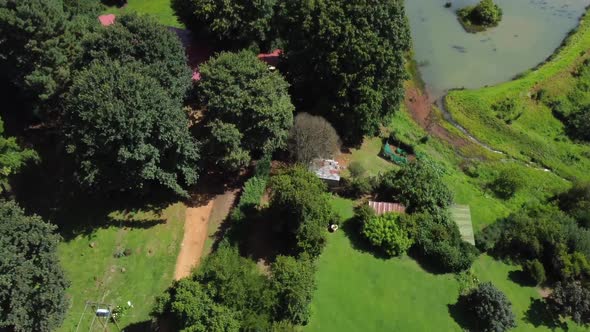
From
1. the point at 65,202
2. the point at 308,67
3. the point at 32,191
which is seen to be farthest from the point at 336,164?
the point at 32,191

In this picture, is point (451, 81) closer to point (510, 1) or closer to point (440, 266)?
point (510, 1)

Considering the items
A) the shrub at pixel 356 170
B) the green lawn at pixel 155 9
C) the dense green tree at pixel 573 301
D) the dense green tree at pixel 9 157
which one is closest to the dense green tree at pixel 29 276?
the dense green tree at pixel 9 157

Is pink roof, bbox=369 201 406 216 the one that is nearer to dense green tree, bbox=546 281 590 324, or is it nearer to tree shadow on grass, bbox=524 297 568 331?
tree shadow on grass, bbox=524 297 568 331

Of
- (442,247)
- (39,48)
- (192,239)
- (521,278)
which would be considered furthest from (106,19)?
(521,278)

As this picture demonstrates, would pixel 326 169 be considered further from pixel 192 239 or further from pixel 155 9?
pixel 155 9

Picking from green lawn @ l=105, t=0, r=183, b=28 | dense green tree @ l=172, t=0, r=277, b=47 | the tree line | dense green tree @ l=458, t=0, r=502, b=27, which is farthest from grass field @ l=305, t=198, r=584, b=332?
dense green tree @ l=458, t=0, r=502, b=27

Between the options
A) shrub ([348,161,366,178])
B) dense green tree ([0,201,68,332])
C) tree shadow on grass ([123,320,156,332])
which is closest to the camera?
dense green tree ([0,201,68,332])
